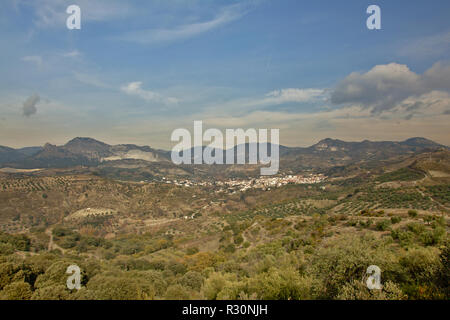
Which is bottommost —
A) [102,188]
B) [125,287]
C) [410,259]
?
[102,188]

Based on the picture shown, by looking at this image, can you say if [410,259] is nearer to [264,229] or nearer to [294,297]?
[294,297]

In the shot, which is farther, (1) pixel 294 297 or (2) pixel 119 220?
(2) pixel 119 220
